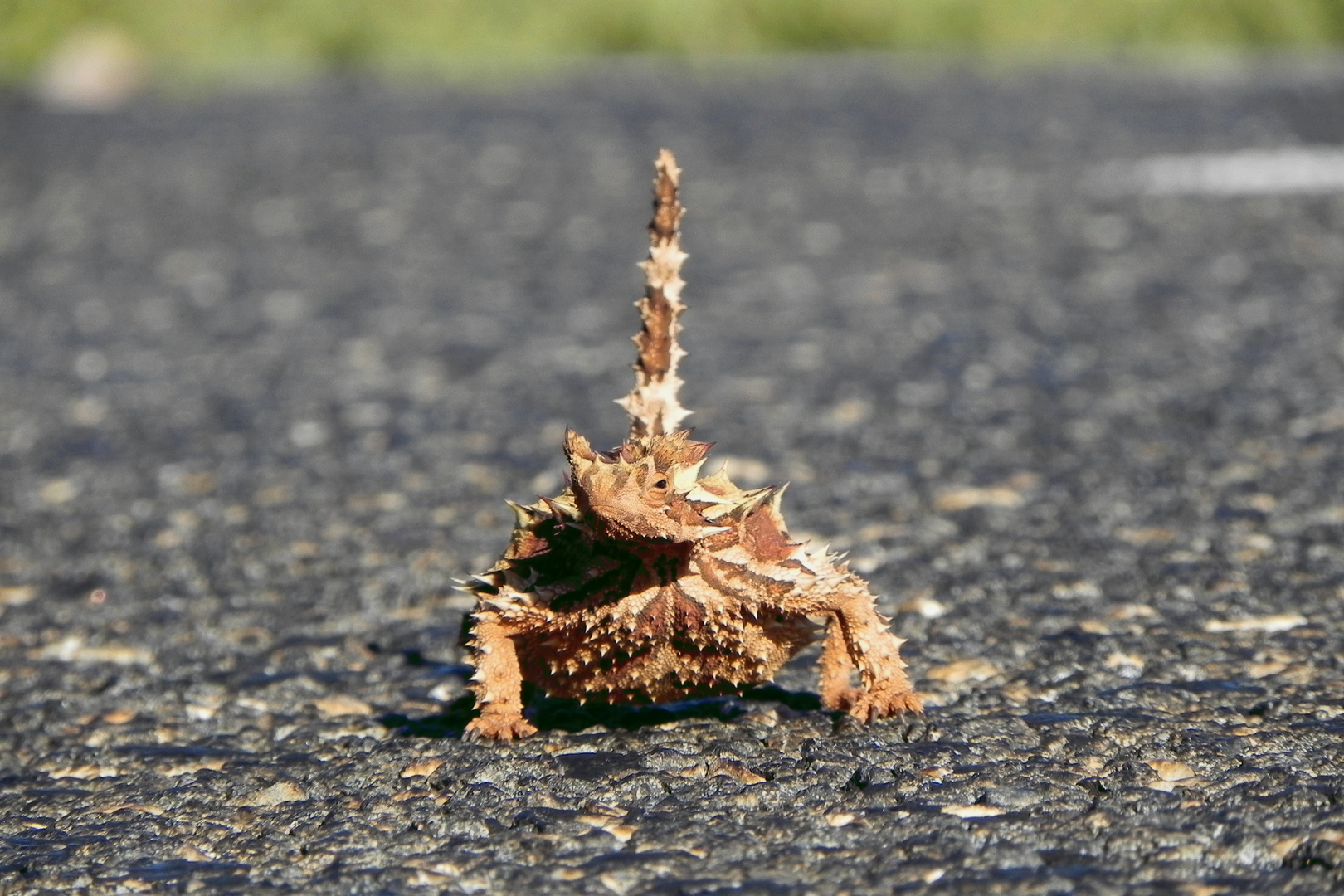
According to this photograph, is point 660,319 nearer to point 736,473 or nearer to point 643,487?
point 643,487

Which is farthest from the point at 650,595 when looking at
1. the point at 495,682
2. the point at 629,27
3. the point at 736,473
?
the point at 629,27

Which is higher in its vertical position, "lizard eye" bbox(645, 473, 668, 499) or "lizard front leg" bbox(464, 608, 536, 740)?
"lizard eye" bbox(645, 473, 668, 499)

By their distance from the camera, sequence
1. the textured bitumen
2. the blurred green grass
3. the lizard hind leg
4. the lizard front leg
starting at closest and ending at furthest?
the textured bitumen → the lizard front leg → the lizard hind leg → the blurred green grass

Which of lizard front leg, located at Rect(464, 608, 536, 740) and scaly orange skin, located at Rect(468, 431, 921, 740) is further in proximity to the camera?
lizard front leg, located at Rect(464, 608, 536, 740)

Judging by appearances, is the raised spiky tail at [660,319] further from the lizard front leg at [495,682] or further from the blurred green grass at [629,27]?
the blurred green grass at [629,27]

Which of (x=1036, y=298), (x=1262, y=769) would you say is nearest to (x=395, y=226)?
(x=1036, y=298)

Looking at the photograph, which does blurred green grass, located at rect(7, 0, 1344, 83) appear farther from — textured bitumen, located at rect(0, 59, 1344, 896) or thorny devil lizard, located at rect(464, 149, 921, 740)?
thorny devil lizard, located at rect(464, 149, 921, 740)

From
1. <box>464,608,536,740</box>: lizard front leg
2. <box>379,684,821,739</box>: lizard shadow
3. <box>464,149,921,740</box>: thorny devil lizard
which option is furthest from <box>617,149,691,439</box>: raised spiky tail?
<box>379,684,821,739</box>: lizard shadow
